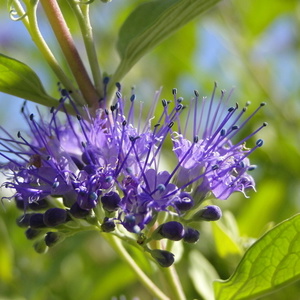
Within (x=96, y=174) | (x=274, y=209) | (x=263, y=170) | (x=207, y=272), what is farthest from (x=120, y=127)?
(x=263, y=170)

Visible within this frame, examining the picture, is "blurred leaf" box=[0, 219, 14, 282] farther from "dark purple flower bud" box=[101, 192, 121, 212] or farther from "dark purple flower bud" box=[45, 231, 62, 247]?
"dark purple flower bud" box=[101, 192, 121, 212]

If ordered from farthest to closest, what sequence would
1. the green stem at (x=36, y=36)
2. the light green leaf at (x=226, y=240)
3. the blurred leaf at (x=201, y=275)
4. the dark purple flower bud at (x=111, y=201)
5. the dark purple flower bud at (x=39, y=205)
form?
the blurred leaf at (x=201, y=275) → the light green leaf at (x=226, y=240) → the dark purple flower bud at (x=39, y=205) → the green stem at (x=36, y=36) → the dark purple flower bud at (x=111, y=201)

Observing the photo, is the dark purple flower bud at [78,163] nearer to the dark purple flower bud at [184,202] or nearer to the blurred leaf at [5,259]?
the dark purple flower bud at [184,202]

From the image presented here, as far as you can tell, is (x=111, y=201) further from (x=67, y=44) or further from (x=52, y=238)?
(x=67, y=44)

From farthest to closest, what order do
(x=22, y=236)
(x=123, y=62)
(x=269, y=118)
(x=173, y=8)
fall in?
1. (x=269, y=118)
2. (x=22, y=236)
3. (x=123, y=62)
4. (x=173, y=8)

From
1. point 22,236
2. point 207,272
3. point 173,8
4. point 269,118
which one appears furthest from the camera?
point 269,118

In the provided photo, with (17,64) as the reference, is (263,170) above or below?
Answer: below

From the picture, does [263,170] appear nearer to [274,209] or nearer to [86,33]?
[274,209]

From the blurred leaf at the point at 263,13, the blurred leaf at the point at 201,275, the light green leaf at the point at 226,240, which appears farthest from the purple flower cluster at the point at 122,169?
the blurred leaf at the point at 263,13
